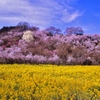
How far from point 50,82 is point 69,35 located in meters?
15.1

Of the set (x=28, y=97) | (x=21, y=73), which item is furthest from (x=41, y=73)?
(x=28, y=97)

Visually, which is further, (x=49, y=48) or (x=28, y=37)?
(x=28, y=37)

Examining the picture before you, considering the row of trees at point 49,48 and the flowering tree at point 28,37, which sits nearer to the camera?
the row of trees at point 49,48

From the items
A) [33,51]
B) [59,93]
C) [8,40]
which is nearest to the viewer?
[59,93]

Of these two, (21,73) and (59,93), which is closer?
(59,93)

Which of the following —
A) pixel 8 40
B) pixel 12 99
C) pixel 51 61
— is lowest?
pixel 12 99

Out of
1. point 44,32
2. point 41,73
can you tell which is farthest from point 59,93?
point 44,32

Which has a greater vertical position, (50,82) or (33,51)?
(33,51)

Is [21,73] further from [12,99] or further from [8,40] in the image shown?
[8,40]

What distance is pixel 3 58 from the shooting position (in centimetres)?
1808

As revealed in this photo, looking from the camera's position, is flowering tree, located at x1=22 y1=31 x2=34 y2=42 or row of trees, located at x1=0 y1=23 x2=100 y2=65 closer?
row of trees, located at x1=0 y1=23 x2=100 y2=65

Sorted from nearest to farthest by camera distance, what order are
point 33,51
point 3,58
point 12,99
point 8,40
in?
point 12,99
point 3,58
point 33,51
point 8,40

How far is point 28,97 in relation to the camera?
26.5 feet

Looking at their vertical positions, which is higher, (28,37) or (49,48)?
(28,37)
